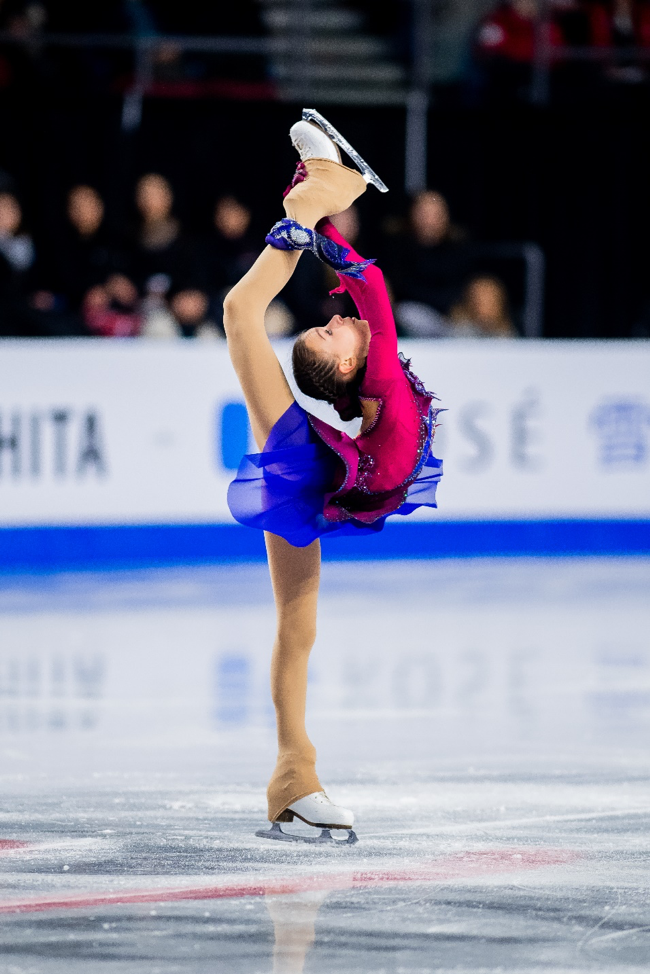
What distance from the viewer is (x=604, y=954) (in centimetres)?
260

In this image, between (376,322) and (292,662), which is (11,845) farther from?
(376,322)

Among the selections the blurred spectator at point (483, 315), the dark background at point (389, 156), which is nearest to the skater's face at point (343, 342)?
the blurred spectator at point (483, 315)

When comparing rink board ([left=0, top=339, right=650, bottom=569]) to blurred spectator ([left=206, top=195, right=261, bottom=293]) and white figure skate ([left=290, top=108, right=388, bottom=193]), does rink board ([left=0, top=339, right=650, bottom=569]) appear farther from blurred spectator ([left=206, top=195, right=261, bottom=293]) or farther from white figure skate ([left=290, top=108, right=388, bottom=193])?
white figure skate ([left=290, top=108, right=388, bottom=193])

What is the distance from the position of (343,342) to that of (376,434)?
20 cm

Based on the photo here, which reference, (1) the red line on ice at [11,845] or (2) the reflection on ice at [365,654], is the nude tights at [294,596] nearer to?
(1) the red line on ice at [11,845]

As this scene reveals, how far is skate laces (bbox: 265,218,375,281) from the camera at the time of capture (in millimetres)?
3223

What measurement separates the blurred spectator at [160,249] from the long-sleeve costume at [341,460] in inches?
212

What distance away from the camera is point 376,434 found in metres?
3.27

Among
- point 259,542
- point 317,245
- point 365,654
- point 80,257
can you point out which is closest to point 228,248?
point 80,257

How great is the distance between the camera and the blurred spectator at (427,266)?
28.6ft

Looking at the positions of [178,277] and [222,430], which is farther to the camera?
[178,277]

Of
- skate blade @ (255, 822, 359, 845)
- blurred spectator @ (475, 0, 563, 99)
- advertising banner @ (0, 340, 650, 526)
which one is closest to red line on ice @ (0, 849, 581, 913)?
skate blade @ (255, 822, 359, 845)

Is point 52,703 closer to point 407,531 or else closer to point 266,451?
point 266,451

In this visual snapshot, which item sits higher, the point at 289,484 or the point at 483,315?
the point at 289,484
